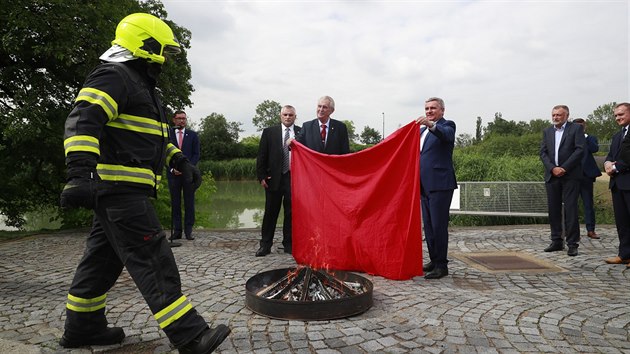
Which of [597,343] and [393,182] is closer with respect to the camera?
[597,343]

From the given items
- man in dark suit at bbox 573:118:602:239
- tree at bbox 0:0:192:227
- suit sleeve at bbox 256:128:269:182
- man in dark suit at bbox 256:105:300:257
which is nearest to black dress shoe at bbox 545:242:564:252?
man in dark suit at bbox 573:118:602:239

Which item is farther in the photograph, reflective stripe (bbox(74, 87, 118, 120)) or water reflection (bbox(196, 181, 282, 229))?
water reflection (bbox(196, 181, 282, 229))

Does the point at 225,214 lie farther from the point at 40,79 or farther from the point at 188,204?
the point at 188,204

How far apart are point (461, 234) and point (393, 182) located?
4.12m

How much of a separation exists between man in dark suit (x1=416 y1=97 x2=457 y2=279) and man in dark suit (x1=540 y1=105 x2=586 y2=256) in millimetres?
2433

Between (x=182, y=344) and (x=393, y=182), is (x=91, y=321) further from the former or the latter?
(x=393, y=182)

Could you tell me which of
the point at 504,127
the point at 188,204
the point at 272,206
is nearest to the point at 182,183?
the point at 188,204

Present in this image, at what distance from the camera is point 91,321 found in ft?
10.5

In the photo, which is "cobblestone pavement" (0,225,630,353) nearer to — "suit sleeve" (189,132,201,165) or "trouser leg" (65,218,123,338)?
"trouser leg" (65,218,123,338)

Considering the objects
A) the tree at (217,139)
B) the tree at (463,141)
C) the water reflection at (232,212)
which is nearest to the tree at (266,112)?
the tree at (217,139)

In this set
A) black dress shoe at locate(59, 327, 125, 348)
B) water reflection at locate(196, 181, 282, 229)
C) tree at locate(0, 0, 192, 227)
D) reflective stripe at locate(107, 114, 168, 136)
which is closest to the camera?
reflective stripe at locate(107, 114, 168, 136)

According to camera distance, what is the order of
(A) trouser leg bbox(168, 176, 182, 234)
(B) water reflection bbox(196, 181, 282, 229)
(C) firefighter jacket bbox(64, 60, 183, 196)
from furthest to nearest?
(B) water reflection bbox(196, 181, 282, 229)
(A) trouser leg bbox(168, 176, 182, 234)
(C) firefighter jacket bbox(64, 60, 183, 196)

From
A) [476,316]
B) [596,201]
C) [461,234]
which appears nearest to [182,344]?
[476,316]

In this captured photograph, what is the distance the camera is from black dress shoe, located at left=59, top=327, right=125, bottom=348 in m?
3.22
